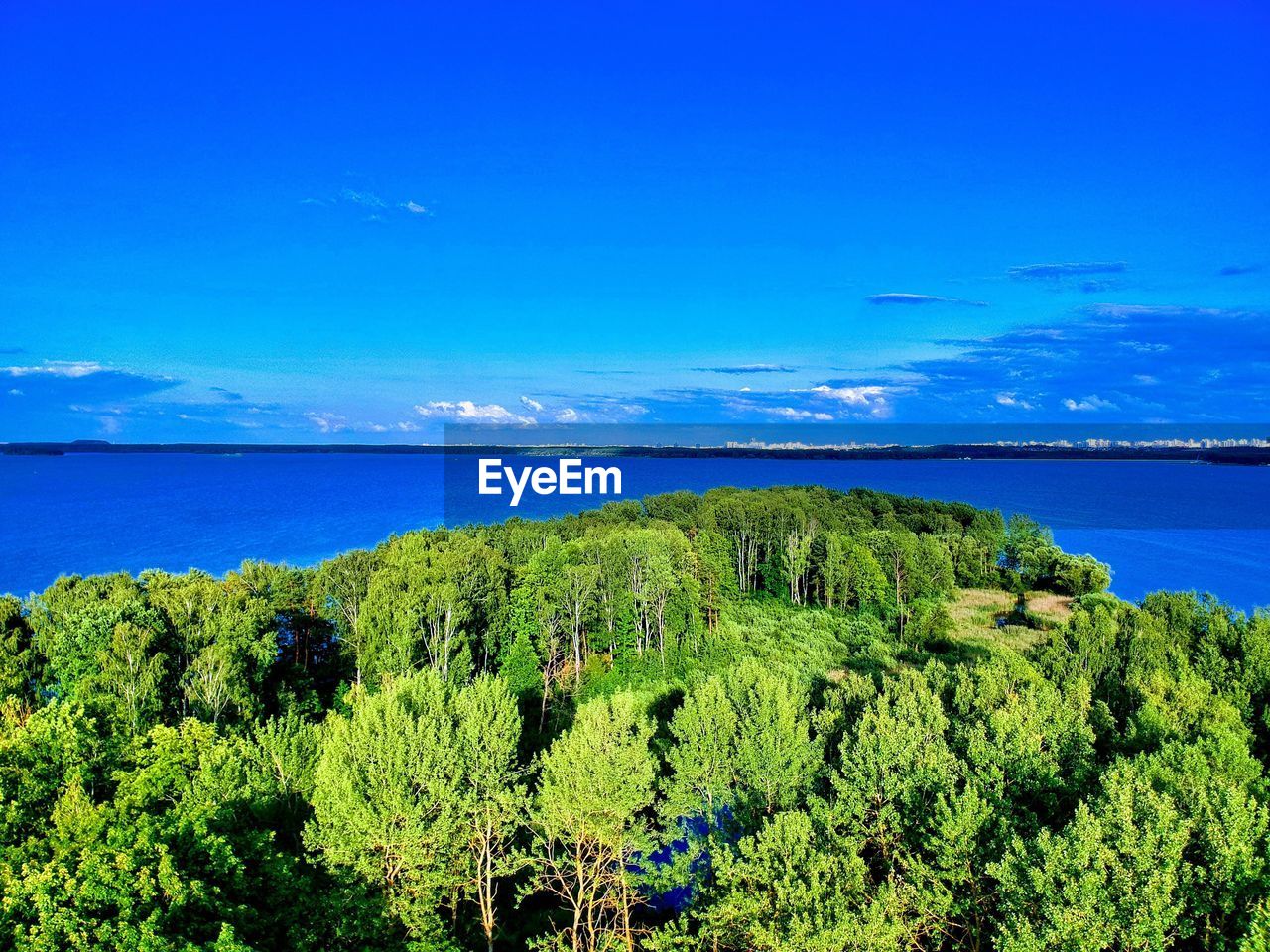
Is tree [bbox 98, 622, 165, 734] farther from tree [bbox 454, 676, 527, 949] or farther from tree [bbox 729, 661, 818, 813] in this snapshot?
tree [bbox 729, 661, 818, 813]

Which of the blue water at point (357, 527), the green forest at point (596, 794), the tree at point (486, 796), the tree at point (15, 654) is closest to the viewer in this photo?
the green forest at point (596, 794)

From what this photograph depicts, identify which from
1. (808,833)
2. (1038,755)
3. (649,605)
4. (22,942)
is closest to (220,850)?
(22,942)

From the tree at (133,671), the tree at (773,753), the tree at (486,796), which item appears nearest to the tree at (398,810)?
the tree at (486,796)

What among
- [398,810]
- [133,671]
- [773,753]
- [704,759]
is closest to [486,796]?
[398,810]

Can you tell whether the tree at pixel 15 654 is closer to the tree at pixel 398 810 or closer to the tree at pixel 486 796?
the tree at pixel 398 810

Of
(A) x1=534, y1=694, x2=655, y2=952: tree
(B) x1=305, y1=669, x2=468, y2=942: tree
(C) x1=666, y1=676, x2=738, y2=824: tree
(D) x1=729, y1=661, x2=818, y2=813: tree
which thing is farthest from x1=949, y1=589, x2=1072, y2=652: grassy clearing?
(B) x1=305, y1=669, x2=468, y2=942: tree

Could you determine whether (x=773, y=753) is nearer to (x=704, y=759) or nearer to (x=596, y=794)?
(x=704, y=759)

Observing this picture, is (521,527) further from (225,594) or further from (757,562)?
(225,594)

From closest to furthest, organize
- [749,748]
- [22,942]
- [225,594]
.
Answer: [22,942] < [749,748] < [225,594]
